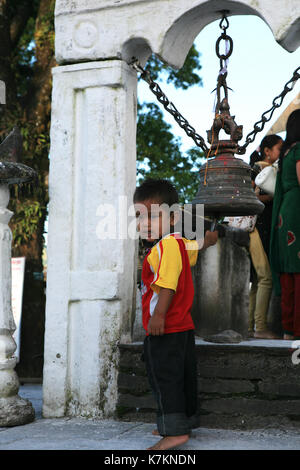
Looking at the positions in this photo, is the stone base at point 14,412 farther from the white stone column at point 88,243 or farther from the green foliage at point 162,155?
the green foliage at point 162,155

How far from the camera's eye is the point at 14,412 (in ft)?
13.1

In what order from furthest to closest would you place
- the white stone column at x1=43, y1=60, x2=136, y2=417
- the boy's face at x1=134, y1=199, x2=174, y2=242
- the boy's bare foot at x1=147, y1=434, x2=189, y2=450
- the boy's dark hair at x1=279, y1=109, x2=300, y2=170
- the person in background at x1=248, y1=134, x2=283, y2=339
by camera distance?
1. the person in background at x1=248, y1=134, x2=283, y2=339
2. the boy's dark hair at x1=279, y1=109, x2=300, y2=170
3. the white stone column at x1=43, y1=60, x2=136, y2=417
4. the boy's face at x1=134, y1=199, x2=174, y2=242
5. the boy's bare foot at x1=147, y1=434, x2=189, y2=450

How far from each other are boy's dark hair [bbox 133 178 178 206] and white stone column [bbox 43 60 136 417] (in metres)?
0.71

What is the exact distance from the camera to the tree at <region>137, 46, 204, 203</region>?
1178 cm

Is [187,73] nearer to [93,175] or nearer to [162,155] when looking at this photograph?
[162,155]

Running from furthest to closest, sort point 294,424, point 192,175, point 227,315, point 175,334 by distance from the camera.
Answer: point 192,175 → point 227,315 → point 294,424 → point 175,334

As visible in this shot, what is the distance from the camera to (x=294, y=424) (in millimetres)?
3760

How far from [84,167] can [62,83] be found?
2.24 feet

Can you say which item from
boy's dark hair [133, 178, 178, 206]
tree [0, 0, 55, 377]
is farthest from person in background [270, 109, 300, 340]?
tree [0, 0, 55, 377]

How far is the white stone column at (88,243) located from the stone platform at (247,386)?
1.73ft

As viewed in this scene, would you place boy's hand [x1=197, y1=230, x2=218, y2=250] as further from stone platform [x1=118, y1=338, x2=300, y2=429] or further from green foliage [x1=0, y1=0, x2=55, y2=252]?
green foliage [x1=0, y1=0, x2=55, y2=252]

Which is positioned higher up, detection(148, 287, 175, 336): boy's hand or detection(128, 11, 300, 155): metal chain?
detection(128, 11, 300, 155): metal chain

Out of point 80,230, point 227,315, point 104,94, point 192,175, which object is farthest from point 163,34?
point 192,175
